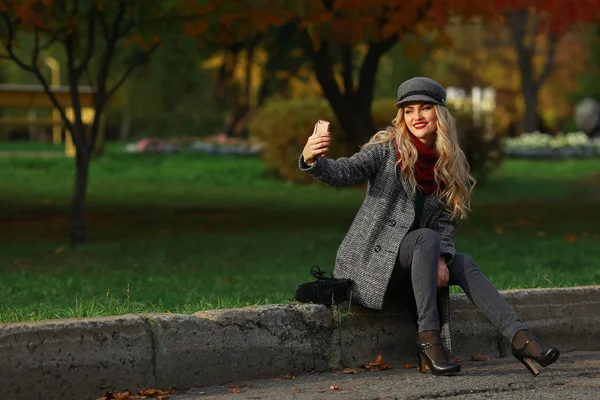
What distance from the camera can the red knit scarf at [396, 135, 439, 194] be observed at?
5.90m

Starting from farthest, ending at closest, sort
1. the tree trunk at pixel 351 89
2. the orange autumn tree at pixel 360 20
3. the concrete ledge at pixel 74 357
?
the tree trunk at pixel 351 89 < the orange autumn tree at pixel 360 20 < the concrete ledge at pixel 74 357

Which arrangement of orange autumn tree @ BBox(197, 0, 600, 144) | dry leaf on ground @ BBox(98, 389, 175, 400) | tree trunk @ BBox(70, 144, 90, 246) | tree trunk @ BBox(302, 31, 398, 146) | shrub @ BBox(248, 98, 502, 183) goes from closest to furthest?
1. dry leaf on ground @ BBox(98, 389, 175, 400)
2. tree trunk @ BBox(70, 144, 90, 246)
3. orange autumn tree @ BBox(197, 0, 600, 144)
4. tree trunk @ BBox(302, 31, 398, 146)
5. shrub @ BBox(248, 98, 502, 183)

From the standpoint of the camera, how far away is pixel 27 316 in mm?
5734

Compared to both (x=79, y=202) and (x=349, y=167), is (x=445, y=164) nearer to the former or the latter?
(x=349, y=167)

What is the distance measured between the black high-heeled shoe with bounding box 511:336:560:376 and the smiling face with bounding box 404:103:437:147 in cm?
105

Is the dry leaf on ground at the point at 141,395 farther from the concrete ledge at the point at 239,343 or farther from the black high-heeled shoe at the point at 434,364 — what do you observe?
the black high-heeled shoe at the point at 434,364

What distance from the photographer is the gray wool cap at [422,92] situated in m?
5.89

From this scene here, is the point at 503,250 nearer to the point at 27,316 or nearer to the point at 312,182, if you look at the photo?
the point at 27,316

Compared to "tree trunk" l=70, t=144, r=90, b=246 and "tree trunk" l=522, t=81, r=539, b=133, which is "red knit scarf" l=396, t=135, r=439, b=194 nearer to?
"tree trunk" l=70, t=144, r=90, b=246

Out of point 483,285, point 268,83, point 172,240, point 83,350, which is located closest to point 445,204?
point 483,285

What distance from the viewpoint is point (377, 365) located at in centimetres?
595

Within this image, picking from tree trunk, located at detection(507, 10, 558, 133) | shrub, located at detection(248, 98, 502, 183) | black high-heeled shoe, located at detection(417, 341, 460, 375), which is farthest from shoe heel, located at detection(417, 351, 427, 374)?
tree trunk, located at detection(507, 10, 558, 133)

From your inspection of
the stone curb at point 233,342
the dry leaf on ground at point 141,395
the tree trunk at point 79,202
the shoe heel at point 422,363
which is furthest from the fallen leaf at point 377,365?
the tree trunk at point 79,202

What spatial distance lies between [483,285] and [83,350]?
1.84 metres
